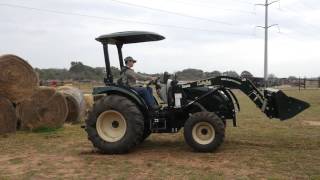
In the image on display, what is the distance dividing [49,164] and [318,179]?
4.34 meters

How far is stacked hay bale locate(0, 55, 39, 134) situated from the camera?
510 inches

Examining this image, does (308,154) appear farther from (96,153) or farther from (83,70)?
(83,70)

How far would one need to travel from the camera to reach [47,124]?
1395 centimetres

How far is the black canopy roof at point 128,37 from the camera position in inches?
407

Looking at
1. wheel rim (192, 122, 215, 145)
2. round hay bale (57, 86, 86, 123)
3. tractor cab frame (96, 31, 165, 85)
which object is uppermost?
tractor cab frame (96, 31, 165, 85)

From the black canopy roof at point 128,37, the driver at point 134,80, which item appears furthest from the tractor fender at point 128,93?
the black canopy roof at point 128,37

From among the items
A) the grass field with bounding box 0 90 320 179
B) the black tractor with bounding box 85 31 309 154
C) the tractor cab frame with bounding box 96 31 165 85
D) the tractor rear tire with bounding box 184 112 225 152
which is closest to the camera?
the grass field with bounding box 0 90 320 179

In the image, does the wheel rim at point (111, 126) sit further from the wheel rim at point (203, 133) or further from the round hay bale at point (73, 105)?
the round hay bale at point (73, 105)

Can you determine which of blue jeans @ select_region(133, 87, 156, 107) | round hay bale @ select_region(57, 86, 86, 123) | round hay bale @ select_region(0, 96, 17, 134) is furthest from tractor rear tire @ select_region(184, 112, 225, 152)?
round hay bale @ select_region(57, 86, 86, 123)

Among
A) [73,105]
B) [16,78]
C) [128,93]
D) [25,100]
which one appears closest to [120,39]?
[128,93]

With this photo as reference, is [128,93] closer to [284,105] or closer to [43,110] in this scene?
[284,105]

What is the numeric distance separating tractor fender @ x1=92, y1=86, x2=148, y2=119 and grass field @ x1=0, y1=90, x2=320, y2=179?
0.86 meters

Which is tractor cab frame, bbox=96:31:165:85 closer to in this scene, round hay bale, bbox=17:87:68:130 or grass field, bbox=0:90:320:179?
grass field, bbox=0:90:320:179

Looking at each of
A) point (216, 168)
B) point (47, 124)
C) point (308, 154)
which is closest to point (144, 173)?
point (216, 168)
